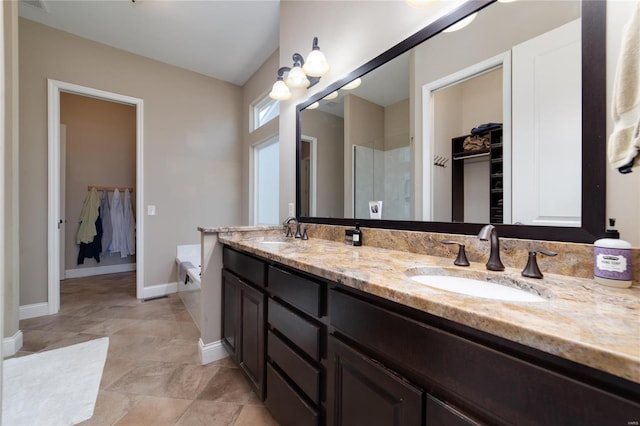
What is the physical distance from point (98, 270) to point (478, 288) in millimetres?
5280

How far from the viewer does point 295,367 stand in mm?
1026

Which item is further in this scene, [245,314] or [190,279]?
[190,279]

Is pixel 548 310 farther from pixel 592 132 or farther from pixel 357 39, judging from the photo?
pixel 357 39

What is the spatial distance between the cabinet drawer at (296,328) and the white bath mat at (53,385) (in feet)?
3.88

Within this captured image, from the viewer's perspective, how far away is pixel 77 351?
1929 millimetres

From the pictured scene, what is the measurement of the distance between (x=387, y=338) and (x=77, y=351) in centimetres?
248

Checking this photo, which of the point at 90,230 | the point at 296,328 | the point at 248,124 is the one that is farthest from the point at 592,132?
the point at 90,230

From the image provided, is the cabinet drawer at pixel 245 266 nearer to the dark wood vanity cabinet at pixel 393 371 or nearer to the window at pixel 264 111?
the dark wood vanity cabinet at pixel 393 371

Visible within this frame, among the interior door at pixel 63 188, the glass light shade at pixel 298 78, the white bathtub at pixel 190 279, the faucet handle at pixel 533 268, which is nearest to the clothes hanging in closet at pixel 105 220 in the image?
the interior door at pixel 63 188

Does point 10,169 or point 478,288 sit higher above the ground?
point 10,169

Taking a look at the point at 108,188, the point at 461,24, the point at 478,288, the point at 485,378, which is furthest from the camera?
the point at 108,188

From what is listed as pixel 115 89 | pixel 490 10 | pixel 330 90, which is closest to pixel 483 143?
pixel 490 10

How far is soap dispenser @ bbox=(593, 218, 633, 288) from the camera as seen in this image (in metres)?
0.66

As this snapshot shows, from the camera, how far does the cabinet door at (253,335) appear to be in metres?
1.29
